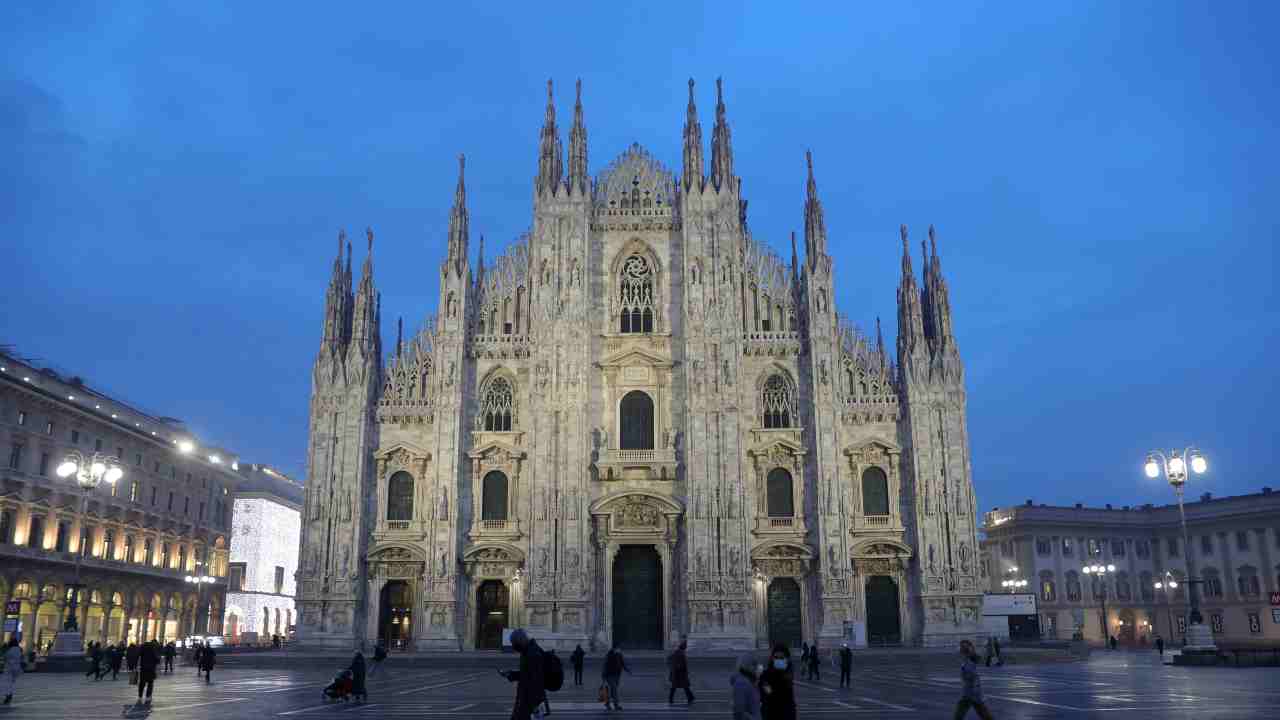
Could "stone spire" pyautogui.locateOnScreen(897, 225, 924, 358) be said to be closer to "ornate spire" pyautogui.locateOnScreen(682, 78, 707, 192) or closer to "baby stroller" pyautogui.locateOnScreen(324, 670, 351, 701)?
"ornate spire" pyautogui.locateOnScreen(682, 78, 707, 192)

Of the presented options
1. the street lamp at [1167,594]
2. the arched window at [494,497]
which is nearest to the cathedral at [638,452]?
the arched window at [494,497]

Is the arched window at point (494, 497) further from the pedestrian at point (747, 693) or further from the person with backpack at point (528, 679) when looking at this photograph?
the pedestrian at point (747, 693)

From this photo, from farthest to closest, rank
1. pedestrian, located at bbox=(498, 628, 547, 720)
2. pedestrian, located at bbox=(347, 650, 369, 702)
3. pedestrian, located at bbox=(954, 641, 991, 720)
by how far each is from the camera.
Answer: pedestrian, located at bbox=(347, 650, 369, 702) → pedestrian, located at bbox=(954, 641, 991, 720) → pedestrian, located at bbox=(498, 628, 547, 720)

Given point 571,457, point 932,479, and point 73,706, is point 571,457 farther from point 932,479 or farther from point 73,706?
point 73,706

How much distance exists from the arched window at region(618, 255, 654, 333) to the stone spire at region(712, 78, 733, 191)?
5.59 meters

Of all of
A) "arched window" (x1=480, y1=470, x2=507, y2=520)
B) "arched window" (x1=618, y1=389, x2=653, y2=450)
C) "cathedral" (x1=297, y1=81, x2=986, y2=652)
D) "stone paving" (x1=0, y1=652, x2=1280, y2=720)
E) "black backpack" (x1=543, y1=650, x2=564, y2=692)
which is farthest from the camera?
"arched window" (x1=618, y1=389, x2=653, y2=450)

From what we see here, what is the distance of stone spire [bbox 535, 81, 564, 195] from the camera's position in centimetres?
5009

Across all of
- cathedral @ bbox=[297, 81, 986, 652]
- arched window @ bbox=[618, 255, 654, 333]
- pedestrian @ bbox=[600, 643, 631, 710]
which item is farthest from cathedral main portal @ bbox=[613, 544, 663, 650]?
pedestrian @ bbox=[600, 643, 631, 710]

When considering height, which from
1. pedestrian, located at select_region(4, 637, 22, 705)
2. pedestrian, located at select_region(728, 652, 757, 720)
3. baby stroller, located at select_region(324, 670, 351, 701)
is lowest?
baby stroller, located at select_region(324, 670, 351, 701)

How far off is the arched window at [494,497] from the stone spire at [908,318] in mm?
19872

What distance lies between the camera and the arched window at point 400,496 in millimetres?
47531

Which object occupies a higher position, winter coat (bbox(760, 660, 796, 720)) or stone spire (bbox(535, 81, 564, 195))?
stone spire (bbox(535, 81, 564, 195))

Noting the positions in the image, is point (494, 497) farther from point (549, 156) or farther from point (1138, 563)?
point (1138, 563)

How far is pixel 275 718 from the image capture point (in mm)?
19266
